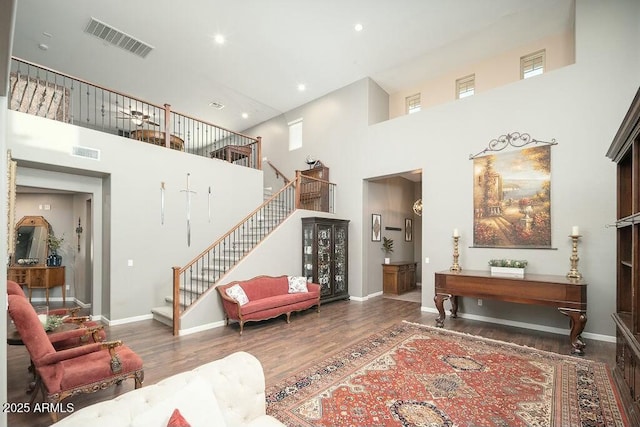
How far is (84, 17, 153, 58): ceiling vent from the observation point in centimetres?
576

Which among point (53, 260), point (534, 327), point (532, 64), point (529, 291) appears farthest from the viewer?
point (53, 260)

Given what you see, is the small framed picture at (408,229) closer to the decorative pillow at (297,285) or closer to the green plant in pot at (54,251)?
the decorative pillow at (297,285)

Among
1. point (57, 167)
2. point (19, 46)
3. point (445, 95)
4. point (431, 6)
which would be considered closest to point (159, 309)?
point (57, 167)

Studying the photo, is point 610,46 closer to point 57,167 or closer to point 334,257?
point 334,257

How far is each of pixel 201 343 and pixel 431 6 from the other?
6.78 meters

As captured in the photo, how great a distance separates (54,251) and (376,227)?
811 cm

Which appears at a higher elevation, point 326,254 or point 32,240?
point 32,240

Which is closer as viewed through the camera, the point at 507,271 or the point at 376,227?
the point at 507,271

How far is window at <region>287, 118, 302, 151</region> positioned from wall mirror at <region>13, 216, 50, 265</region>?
22.2ft

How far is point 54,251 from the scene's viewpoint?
7.35 meters

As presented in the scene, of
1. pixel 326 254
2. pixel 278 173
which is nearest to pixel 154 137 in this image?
pixel 278 173

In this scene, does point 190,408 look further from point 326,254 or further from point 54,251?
point 54,251

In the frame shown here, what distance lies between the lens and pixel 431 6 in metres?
5.32

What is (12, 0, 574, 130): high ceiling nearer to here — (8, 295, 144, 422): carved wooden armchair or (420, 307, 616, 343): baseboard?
(8, 295, 144, 422): carved wooden armchair
